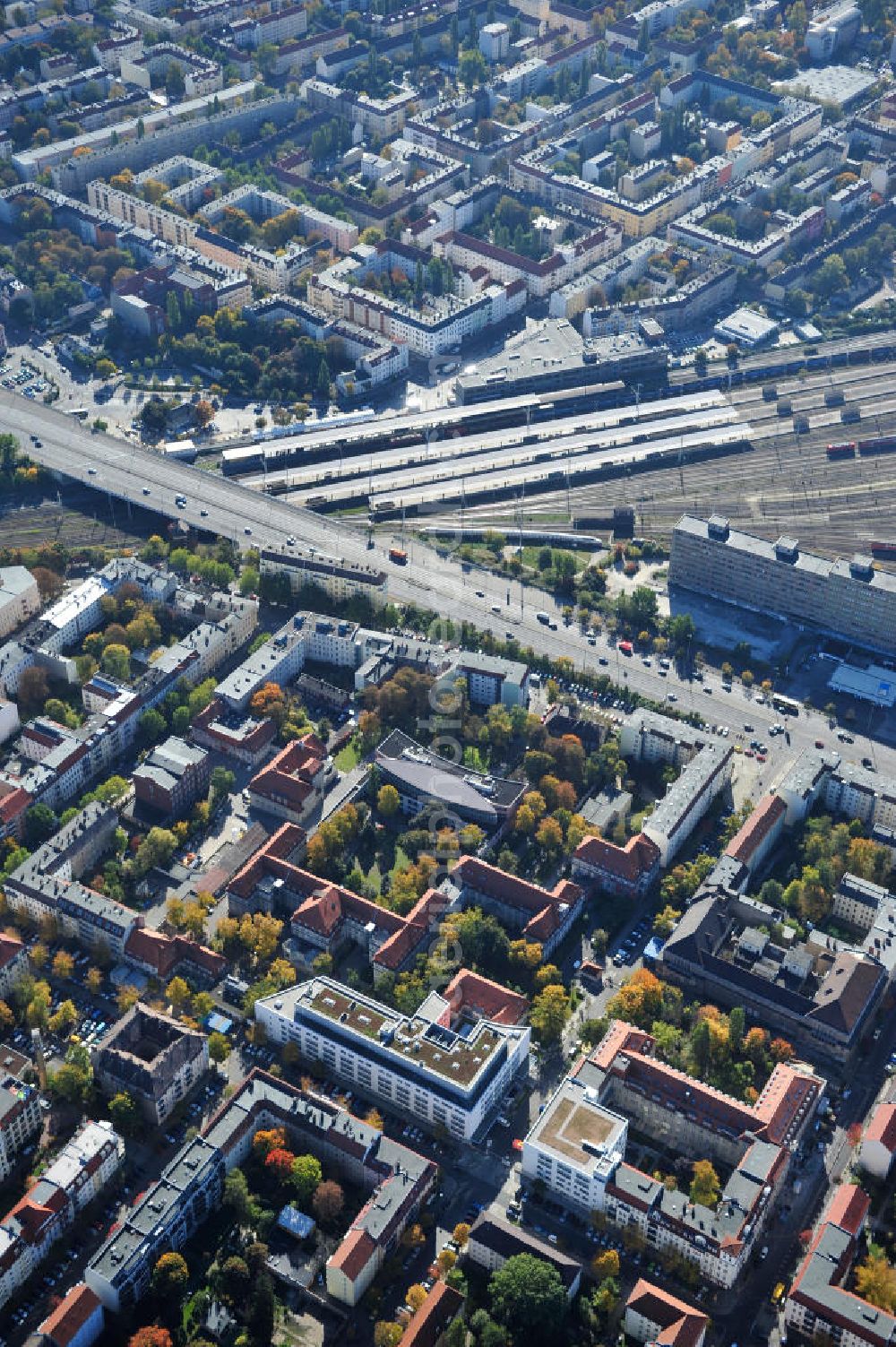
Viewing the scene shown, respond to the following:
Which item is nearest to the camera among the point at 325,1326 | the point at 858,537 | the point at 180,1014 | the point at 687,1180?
the point at 325,1326

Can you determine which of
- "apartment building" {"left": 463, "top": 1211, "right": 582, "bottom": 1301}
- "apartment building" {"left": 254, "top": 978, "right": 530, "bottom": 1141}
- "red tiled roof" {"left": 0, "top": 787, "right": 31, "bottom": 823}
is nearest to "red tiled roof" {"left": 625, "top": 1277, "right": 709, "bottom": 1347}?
"apartment building" {"left": 463, "top": 1211, "right": 582, "bottom": 1301}

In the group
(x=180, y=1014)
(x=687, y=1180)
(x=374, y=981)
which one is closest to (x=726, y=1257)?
(x=687, y=1180)

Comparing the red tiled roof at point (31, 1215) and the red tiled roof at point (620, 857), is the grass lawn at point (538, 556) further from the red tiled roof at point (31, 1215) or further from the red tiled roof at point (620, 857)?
the red tiled roof at point (31, 1215)

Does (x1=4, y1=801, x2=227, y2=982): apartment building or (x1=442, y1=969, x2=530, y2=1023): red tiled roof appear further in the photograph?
(x1=4, y1=801, x2=227, y2=982): apartment building

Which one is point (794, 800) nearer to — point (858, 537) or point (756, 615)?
point (756, 615)

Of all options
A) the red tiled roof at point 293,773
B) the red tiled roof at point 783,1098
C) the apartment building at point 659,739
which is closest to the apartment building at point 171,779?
the red tiled roof at point 293,773

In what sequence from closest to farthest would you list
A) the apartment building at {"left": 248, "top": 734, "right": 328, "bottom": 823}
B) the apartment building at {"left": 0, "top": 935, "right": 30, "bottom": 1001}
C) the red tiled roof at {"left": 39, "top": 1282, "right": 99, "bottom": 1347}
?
the red tiled roof at {"left": 39, "top": 1282, "right": 99, "bottom": 1347} < the apartment building at {"left": 0, "top": 935, "right": 30, "bottom": 1001} < the apartment building at {"left": 248, "top": 734, "right": 328, "bottom": 823}

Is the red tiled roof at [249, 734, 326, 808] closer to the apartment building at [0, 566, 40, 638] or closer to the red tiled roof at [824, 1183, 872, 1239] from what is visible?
the apartment building at [0, 566, 40, 638]
